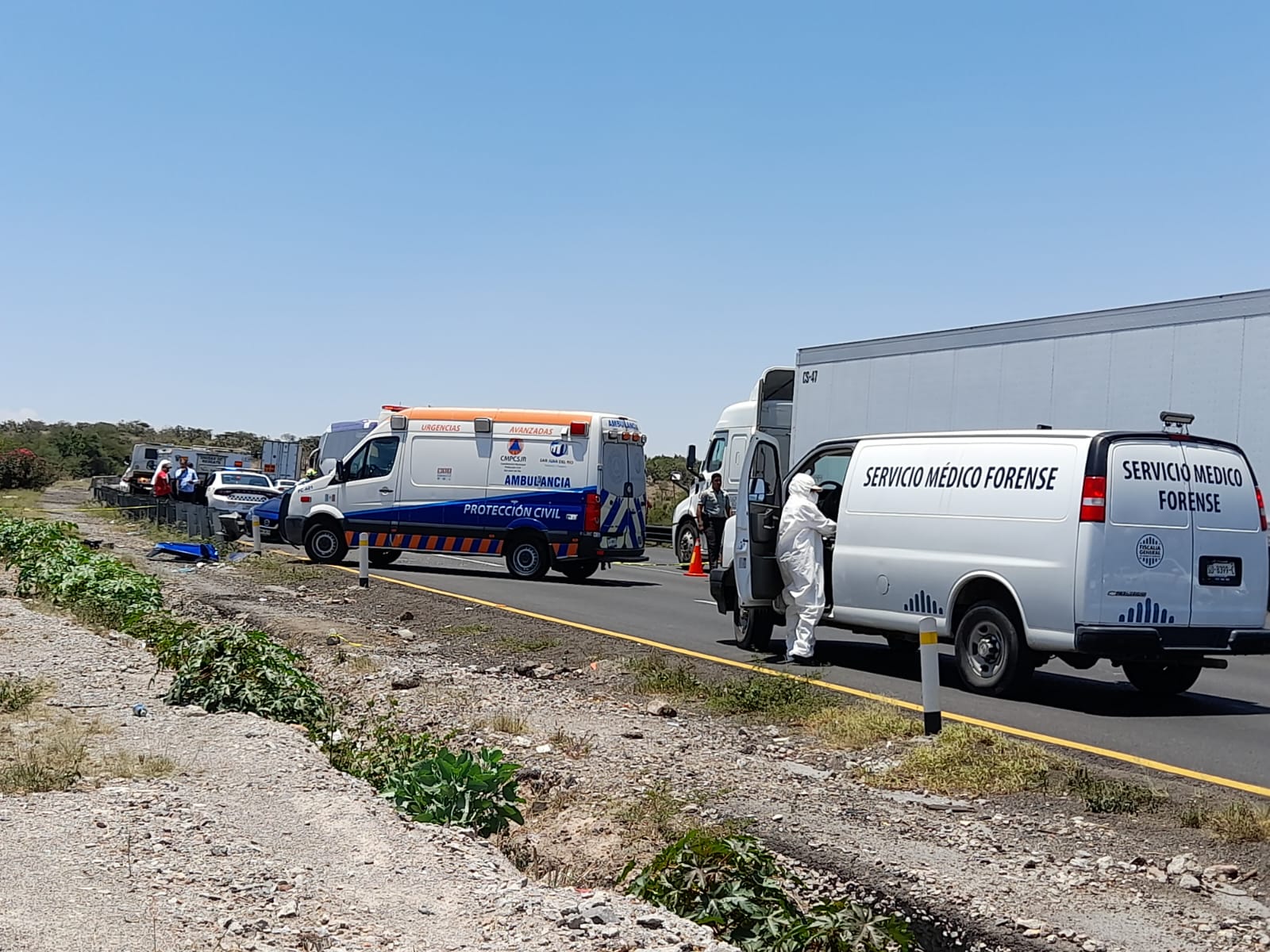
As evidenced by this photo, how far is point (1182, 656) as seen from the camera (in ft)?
34.4

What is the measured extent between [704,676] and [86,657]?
5171 millimetres

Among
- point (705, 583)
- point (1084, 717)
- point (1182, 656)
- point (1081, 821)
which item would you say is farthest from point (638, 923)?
point (705, 583)

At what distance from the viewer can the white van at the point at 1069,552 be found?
10156 mm

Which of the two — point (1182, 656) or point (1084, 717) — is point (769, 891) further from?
point (1182, 656)

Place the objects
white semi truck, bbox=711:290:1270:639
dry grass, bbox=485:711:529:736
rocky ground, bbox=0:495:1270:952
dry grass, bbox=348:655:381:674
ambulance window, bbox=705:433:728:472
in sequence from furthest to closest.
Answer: ambulance window, bbox=705:433:728:472 < white semi truck, bbox=711:290:1270:639 < dry grass, bbox=348:655:381:674 < dry grass, bbox=485:711:529:736 < rocky ground, bbox=0:495:1270:952

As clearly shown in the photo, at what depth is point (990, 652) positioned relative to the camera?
35.8 feet

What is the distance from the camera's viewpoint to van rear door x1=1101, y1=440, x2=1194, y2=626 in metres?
10.1

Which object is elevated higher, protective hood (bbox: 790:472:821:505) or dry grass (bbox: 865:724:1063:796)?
protective hood (bbox: 790:472:821:505)

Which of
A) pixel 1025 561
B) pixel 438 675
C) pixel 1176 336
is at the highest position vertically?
pixel 1176 336

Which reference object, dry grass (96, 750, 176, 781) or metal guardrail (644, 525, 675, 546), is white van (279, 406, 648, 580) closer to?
metal guardrail (644, 525, 675, 546)

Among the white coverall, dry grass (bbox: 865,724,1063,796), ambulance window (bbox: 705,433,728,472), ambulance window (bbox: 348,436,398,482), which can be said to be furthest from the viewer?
ambulance window (bbox: 705,433,728,472)

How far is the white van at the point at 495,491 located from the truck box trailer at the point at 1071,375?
3677 mm

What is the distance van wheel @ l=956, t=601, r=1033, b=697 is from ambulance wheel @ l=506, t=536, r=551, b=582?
12.7 metres

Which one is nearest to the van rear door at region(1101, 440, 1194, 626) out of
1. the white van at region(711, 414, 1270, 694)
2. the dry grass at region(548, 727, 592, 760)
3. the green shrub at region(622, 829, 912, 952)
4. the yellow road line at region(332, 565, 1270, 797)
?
the white van at region(711, 414, 1270, 694)
